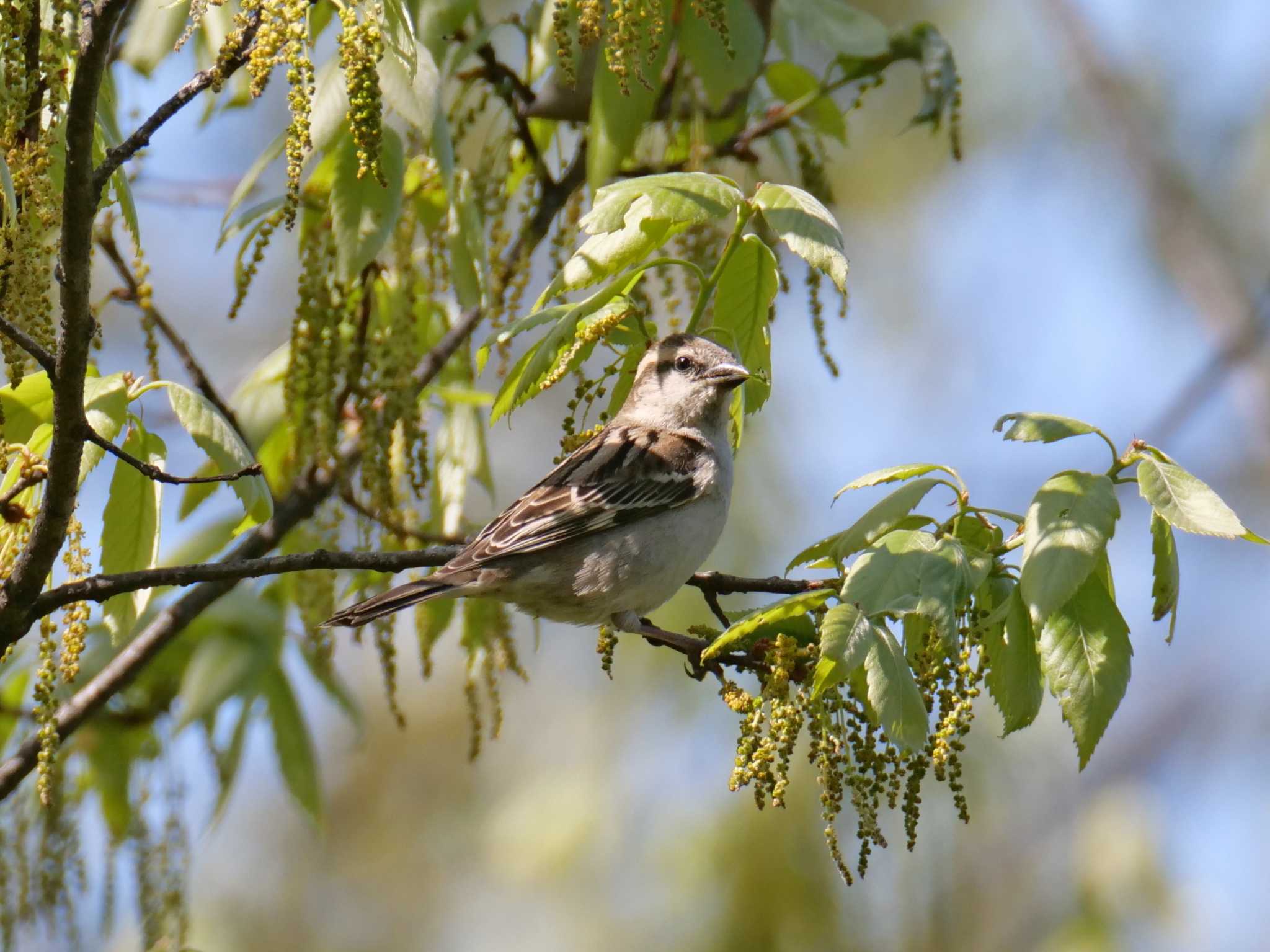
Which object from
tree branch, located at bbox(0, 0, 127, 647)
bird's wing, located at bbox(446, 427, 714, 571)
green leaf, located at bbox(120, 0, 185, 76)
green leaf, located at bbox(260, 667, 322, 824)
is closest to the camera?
Result: tree branch, located at bbox(0, 0, 127, 647)

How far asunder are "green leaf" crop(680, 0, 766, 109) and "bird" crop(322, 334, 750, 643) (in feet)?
2.85

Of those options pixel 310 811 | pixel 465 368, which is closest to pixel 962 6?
pixel 465 368

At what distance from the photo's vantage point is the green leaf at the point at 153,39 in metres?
4.35

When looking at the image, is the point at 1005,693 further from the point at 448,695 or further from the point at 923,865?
the point at 448,695

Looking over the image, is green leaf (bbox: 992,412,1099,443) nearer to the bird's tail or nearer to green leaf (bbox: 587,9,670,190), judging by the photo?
green leaf (bbox: 587,9,670,190)

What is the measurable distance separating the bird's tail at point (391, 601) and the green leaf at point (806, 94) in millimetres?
2321

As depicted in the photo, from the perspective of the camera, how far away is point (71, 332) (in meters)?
2.56

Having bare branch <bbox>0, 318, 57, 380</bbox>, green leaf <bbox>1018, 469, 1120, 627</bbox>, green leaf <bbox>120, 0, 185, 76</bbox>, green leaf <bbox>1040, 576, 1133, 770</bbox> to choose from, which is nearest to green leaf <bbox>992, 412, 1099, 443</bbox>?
green leaf <bbox>1018, 469, 1120, 627</bbox>

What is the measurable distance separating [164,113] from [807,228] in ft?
4.77

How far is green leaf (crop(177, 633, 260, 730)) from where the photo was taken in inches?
168

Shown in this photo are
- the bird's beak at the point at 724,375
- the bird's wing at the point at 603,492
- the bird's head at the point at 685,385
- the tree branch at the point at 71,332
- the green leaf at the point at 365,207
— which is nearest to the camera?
the tree branch at the point at 71,332

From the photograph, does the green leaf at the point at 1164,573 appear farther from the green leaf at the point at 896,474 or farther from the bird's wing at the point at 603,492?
the bird's wing at the point at 603,492

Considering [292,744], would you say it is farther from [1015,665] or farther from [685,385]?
[1015,665]

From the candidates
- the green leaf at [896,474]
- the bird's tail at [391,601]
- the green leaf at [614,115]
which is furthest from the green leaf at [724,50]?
the bird's tail at [391,601]
